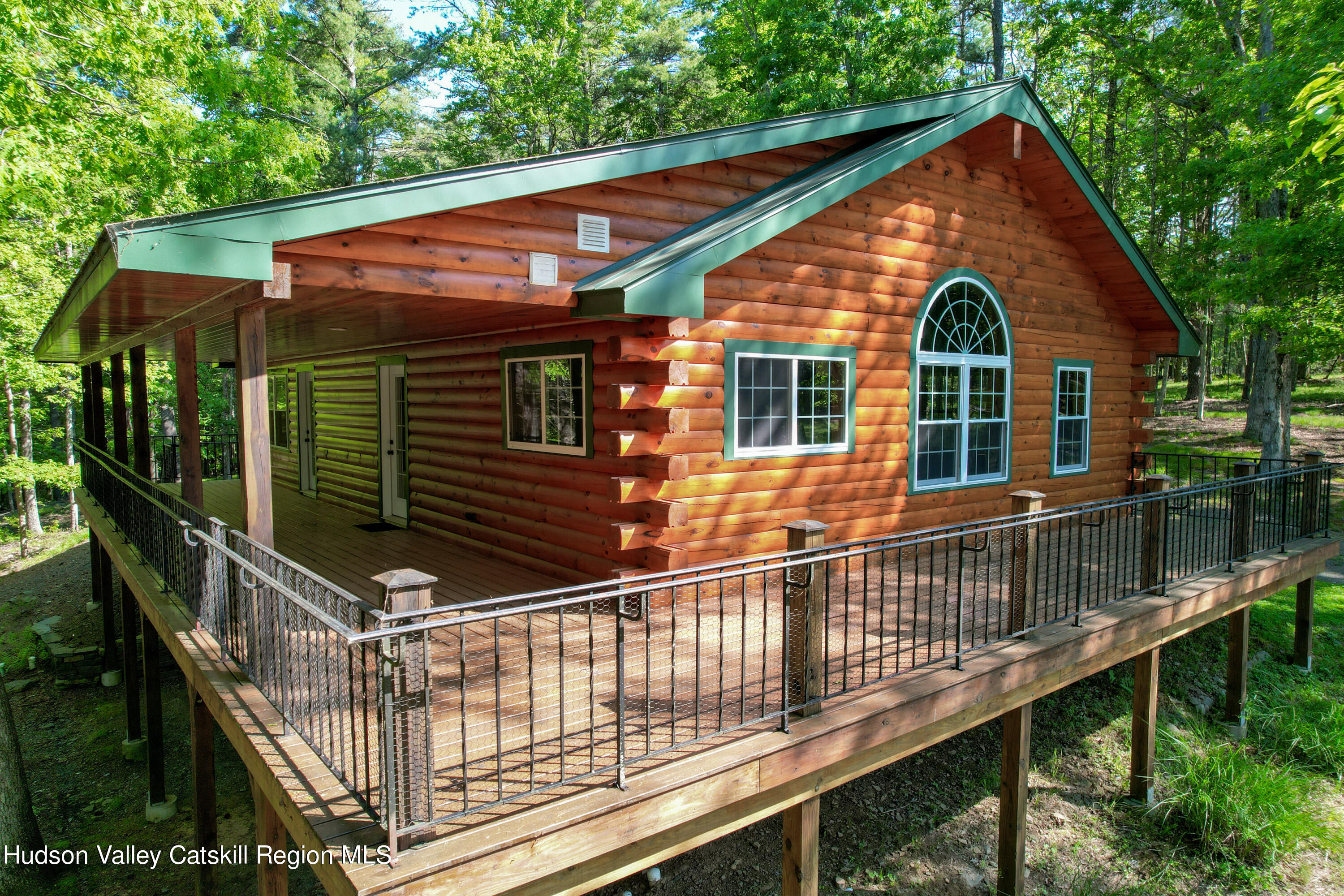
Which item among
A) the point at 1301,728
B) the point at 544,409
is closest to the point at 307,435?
the point at 544,409

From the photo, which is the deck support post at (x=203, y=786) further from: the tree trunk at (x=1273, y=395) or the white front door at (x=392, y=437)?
the tree trunk at (x=1273, y=395)

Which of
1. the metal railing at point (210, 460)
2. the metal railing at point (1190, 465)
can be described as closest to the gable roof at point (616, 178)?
the metal railing at point (1190, 465)

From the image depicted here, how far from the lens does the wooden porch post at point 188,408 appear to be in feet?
20.6

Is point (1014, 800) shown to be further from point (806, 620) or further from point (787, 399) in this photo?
point (787, 399)

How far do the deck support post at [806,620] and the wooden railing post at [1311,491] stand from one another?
8519 millimetres

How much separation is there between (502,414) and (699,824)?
5.53 m

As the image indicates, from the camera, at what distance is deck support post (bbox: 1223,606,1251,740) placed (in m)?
8.53

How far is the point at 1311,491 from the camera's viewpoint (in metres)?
9.24

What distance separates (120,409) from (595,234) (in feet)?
27.4

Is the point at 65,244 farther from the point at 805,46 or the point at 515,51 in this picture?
the point at 805,46

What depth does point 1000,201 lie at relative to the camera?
30.7ft

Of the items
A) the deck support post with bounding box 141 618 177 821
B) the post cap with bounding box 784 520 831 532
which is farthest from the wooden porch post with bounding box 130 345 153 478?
the post cap with bounding box 784 520 831 532

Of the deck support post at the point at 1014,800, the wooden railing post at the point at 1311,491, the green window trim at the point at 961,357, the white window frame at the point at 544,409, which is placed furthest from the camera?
the wooden railing post at the point at 1311,491

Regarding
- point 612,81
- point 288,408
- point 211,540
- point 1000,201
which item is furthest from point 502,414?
point 612,81
